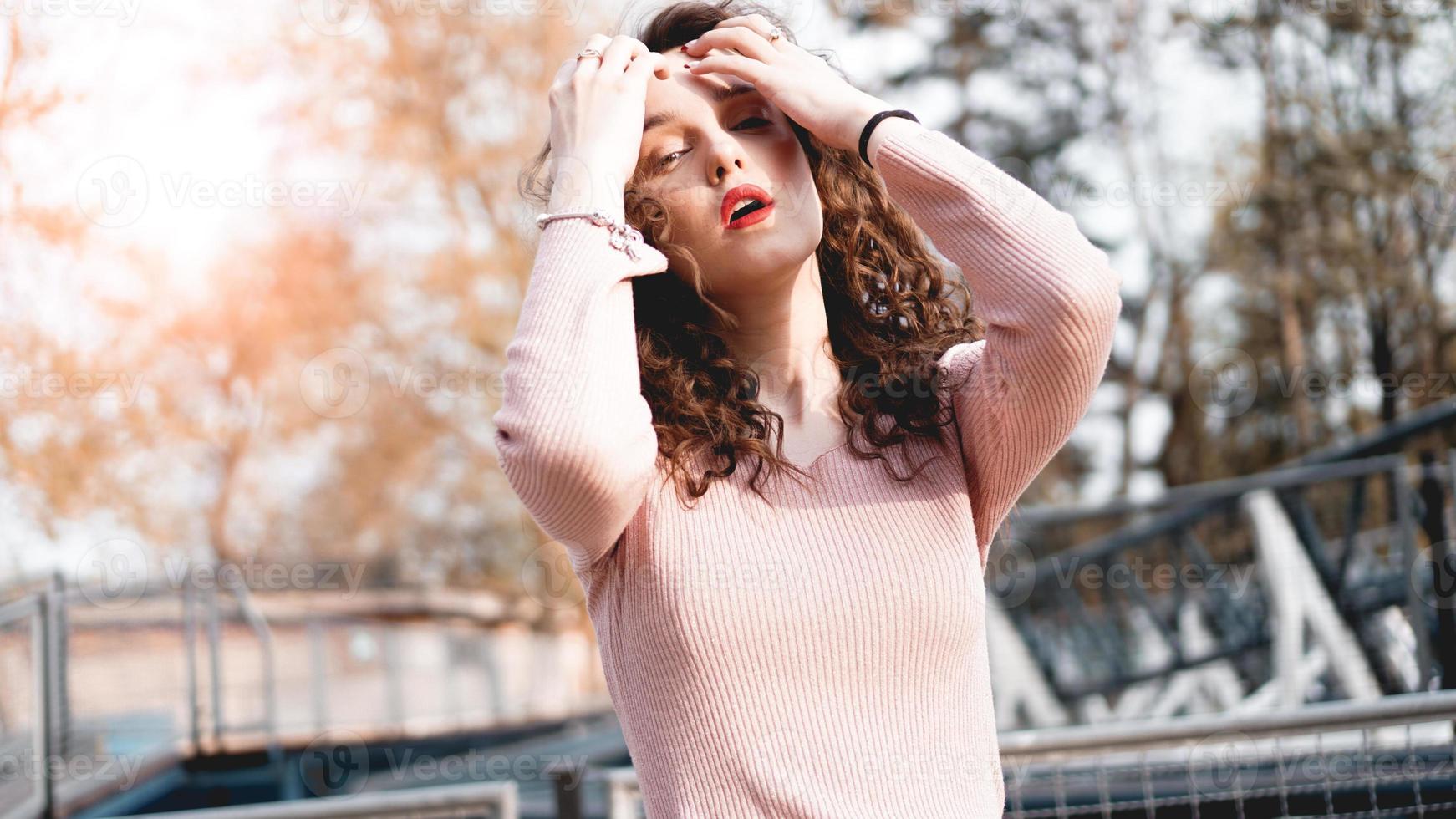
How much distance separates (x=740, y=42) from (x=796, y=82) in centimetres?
11

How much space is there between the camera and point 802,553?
4.58 feet

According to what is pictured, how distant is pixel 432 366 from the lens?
639 inches

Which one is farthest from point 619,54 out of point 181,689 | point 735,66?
point 181,689

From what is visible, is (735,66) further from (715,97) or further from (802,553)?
(802,553)

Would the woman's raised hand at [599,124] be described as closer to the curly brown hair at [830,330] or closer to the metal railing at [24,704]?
the curly brown hair at [830,330]

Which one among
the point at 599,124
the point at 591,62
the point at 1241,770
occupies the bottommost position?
the point at 1241,770

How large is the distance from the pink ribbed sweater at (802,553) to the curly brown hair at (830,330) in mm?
69

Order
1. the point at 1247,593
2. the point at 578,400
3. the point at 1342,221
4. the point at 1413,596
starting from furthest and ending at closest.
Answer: the point at 1342,221 < the point at 1247,593 < the point at 1413,596 < the point at 578,400

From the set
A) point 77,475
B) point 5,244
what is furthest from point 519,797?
point 77,475

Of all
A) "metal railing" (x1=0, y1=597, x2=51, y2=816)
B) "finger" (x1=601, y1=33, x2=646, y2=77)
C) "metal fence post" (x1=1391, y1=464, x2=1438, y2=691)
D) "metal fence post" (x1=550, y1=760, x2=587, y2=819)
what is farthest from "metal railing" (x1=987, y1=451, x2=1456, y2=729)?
"metal railing" (x1=0, y1=597, x2=51, y2=816)

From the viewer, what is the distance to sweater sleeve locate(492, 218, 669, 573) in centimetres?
129

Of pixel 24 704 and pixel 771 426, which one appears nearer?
pixel 771 426

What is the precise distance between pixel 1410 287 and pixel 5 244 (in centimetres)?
1262

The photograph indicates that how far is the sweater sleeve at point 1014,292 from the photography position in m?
1.35
